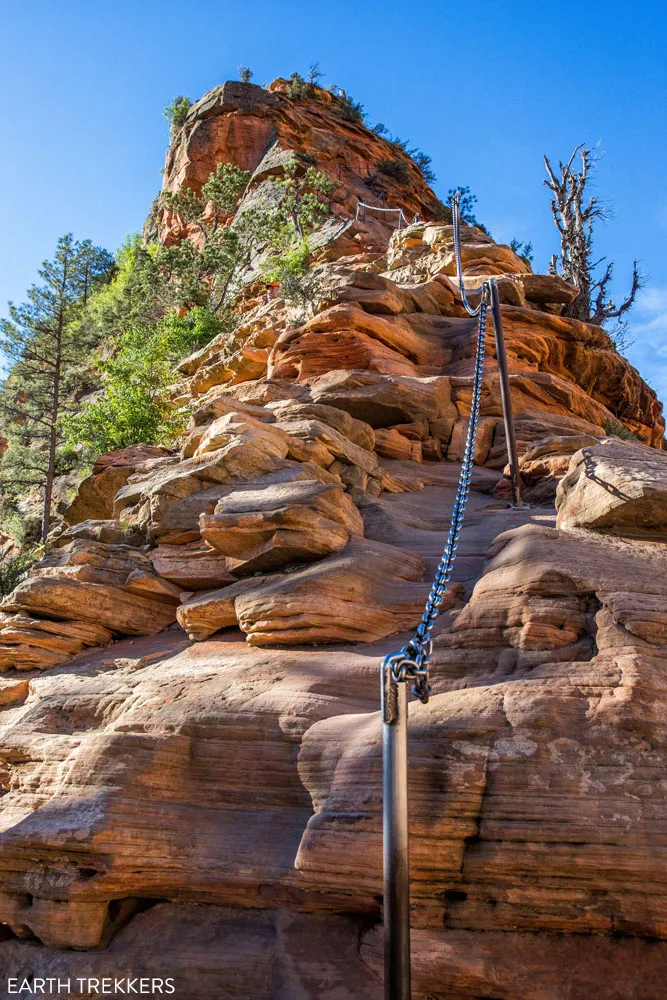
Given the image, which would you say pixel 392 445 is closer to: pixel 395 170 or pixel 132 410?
pixel 132 410

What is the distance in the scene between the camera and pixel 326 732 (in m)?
5.37

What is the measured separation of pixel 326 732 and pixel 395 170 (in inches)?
1612

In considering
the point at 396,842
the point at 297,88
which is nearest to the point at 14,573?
the point at 396,842

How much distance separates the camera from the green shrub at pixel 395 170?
39.5m

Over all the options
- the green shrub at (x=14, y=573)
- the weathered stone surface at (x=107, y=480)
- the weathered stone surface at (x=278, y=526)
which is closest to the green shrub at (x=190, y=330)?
the green shrub at (x=14, y=573)

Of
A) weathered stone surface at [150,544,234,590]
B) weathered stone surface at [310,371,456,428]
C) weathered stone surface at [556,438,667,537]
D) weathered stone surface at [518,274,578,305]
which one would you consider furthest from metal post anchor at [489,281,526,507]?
weathered stone surface at [518,274,578,305]

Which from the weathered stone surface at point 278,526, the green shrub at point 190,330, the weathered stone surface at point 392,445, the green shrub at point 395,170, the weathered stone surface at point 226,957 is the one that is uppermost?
the green shrub at point 395,170

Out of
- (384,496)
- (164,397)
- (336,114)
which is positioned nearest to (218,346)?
(164,397)

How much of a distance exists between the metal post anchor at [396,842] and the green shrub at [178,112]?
5100 centimetres

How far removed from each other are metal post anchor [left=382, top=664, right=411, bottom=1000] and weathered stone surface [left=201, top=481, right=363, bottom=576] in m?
5.10

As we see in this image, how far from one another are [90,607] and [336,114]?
43352 millimetres

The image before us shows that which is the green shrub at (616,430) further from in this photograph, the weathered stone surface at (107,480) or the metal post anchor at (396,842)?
the metal post anchor at (396,842)

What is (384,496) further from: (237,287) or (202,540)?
(237,287)

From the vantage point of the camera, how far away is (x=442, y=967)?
13.5 ft
